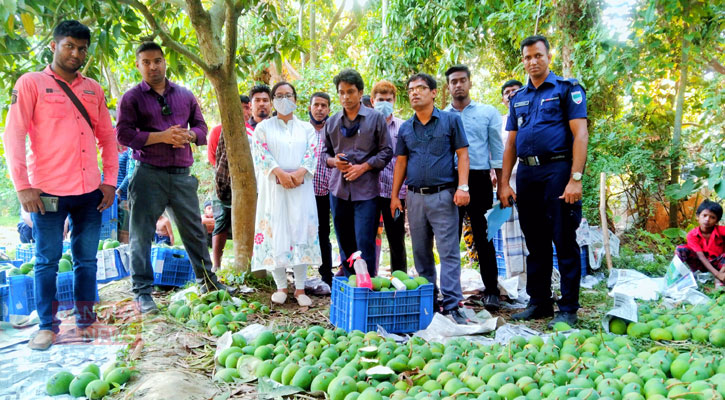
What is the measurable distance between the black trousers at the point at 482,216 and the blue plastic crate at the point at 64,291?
11.0 ft

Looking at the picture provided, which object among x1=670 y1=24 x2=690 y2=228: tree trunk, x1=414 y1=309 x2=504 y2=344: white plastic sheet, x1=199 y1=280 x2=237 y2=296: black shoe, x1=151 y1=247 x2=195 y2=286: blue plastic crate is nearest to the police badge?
x1=414 y1=309 x2=504 y2=344: white plastic sheet

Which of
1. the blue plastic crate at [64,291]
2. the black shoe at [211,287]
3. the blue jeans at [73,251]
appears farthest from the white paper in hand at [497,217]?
the blue plastic crate at [64,291]

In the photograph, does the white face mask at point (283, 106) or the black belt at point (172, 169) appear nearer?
the black belt at point (172, 169)

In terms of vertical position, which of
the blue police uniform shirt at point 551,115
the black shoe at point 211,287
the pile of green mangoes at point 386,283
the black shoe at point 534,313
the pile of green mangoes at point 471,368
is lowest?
the black shoe at point 534,313

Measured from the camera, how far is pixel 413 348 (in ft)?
8.72

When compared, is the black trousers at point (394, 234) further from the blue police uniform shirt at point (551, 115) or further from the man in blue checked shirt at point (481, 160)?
the blue police uniform shirt at point (551, 115)

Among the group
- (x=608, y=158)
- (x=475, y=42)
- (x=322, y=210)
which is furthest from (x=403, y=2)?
(x=322, y=210)

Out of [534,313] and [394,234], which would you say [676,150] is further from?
[394,234]

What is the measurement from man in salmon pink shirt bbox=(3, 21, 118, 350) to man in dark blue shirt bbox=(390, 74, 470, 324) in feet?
7.62

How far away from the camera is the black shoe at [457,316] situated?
3.60m

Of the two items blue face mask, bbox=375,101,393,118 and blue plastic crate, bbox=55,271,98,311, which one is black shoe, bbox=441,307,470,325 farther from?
blue plastic crate, bbox=55,271,98,311

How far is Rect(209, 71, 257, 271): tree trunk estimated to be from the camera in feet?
14.7

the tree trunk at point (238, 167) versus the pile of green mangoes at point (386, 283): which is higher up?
the tree trunk at point (238, 167)

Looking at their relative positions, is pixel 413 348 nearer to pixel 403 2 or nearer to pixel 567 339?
pixel 567 339
